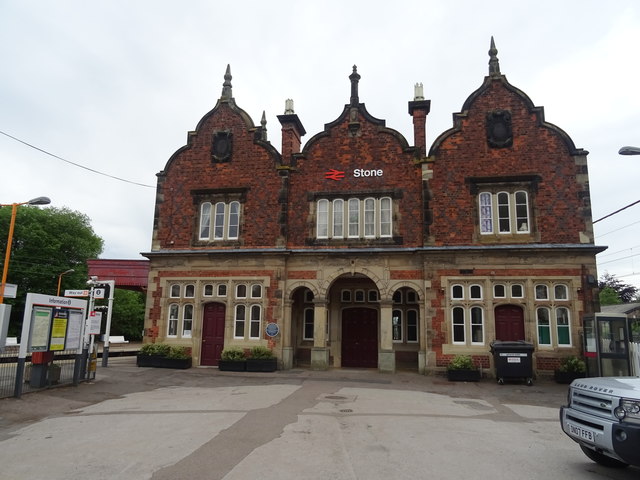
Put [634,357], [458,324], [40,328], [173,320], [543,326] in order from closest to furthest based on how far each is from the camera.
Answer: [40,328] < [634,357] < [543,326] < [458,324] < [173,320]

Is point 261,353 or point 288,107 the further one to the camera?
point 288,107

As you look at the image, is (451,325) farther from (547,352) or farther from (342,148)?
(342,148)

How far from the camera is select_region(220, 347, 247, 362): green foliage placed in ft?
61.2

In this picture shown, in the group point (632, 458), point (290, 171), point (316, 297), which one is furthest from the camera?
point (290, 171)

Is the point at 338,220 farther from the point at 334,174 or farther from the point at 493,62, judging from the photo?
the point at 493,62

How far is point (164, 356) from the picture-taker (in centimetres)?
1931

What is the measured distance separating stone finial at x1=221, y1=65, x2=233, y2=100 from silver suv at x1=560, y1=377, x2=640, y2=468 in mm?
19602

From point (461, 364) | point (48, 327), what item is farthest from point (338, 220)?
point (48, 327)

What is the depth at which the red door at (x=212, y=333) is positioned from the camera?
65.0ft

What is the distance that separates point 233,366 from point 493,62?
1711cm

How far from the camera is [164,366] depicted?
19250 millimetres

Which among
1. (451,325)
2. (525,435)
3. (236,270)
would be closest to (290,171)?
(236,270)

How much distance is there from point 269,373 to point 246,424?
8.83 metres

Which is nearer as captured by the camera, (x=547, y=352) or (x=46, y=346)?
(x=46, y=346)
